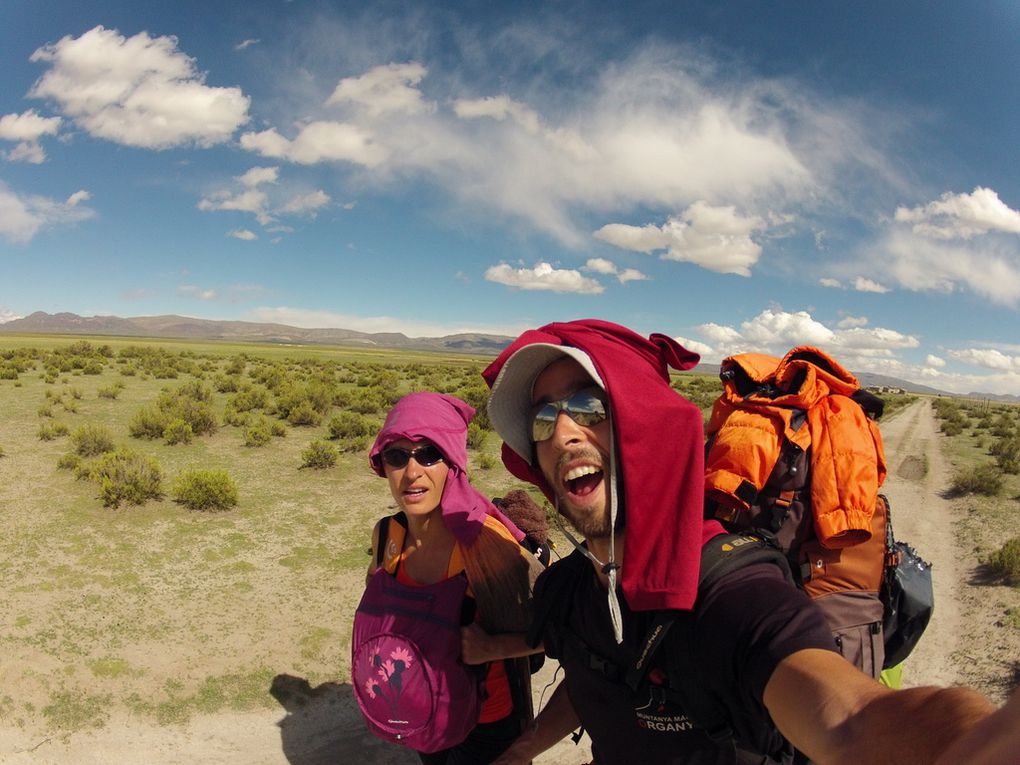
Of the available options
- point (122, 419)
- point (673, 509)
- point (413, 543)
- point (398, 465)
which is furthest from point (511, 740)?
point (122, 419)

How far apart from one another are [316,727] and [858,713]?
15.5 ft

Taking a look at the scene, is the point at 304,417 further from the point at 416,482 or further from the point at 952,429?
the point at 952,429

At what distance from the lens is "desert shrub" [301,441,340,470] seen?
1079 cm

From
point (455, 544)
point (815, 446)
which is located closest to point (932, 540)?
point (815, 446)

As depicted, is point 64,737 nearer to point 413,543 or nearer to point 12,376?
point 413,543

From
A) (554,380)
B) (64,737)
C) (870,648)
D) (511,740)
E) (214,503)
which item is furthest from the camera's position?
(214,503)

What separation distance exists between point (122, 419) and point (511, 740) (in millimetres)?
14650

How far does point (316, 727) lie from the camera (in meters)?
4.54

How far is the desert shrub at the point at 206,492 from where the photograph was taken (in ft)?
26.8

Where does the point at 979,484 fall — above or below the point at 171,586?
above

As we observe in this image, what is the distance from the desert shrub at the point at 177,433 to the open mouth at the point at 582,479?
1219cm

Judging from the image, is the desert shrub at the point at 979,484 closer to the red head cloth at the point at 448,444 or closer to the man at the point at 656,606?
the red head cloth at the point at 448,444

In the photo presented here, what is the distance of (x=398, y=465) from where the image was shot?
105 inches

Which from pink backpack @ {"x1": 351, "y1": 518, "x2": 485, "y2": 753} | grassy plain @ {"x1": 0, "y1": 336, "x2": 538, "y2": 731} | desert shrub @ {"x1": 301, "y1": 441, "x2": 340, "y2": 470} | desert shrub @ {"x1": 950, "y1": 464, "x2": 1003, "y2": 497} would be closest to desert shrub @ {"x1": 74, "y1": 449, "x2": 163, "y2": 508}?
grassy plain @ {"x1": 0, "y1": 336, "x2": 538, "y2": 731}
